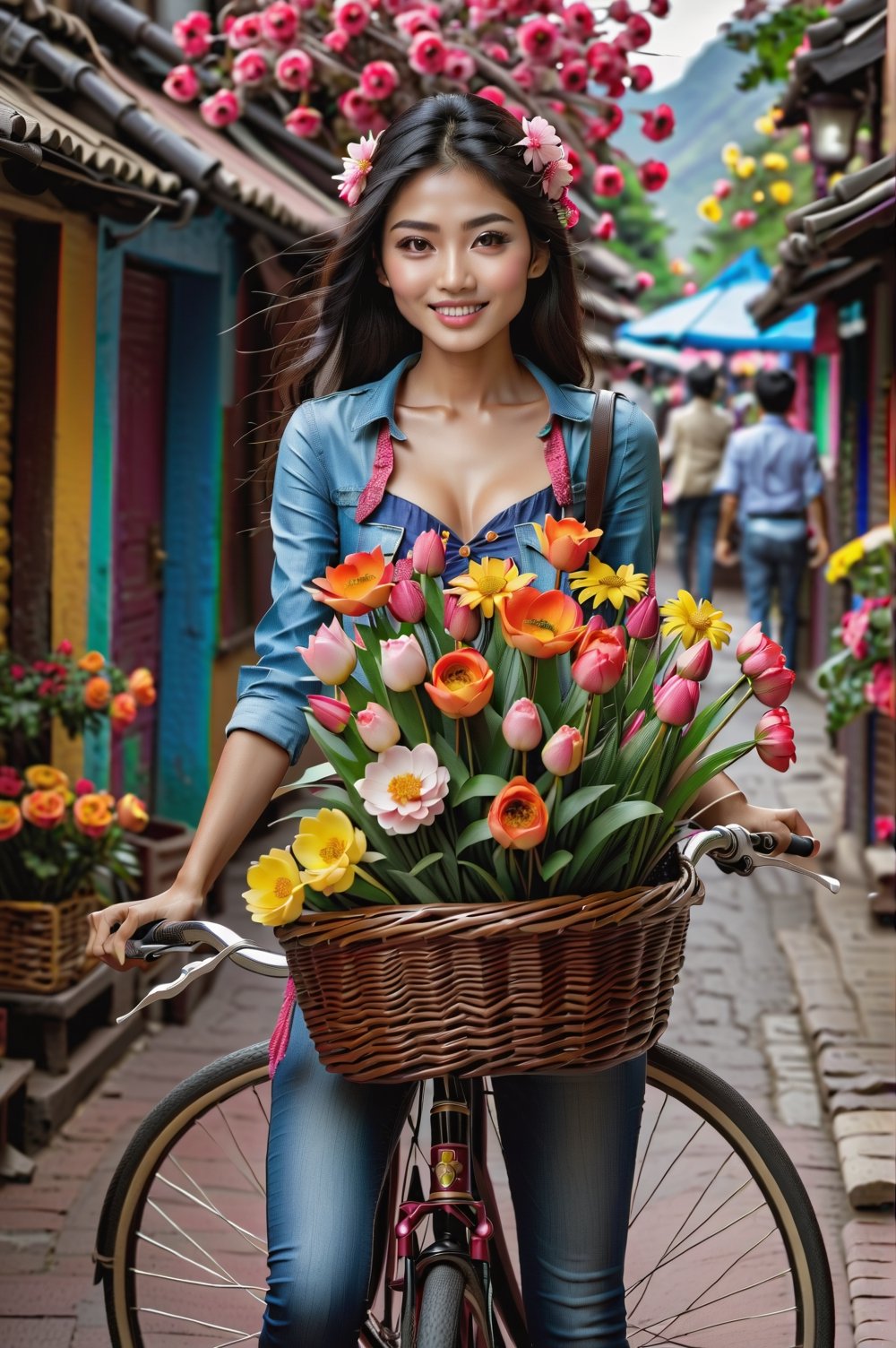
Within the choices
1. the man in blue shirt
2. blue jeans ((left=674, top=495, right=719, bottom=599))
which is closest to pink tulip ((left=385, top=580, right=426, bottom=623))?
the man in blue shirt

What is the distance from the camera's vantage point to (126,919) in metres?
2.25

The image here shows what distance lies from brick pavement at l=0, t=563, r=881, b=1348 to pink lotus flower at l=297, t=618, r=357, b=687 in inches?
76.1

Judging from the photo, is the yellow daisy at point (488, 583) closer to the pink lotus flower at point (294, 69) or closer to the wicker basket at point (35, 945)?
the wicker basket at point (35, 945)

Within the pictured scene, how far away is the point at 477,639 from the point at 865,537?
561cm

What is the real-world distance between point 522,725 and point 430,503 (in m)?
0.66

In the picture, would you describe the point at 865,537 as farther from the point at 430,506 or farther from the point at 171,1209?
the point at 430,506

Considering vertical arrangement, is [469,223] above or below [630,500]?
above

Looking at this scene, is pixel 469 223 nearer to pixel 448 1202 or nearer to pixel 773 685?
pixel 773 685

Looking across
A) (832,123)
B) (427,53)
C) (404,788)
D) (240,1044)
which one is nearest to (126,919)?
(404,788)

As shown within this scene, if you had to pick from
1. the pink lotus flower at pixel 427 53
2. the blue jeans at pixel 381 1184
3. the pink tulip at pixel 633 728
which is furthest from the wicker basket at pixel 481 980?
the pink lotus flower at pixel 427 53

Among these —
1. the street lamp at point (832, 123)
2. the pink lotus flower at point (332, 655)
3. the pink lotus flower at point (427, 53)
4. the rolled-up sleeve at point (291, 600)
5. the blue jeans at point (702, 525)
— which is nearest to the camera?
the pink lotus flower at point (332, 655)

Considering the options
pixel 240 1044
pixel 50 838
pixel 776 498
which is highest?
pixel 776 498

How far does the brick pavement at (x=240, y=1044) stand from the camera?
4246 millimetres

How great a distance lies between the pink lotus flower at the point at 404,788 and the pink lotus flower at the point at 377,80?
20.7 feet
